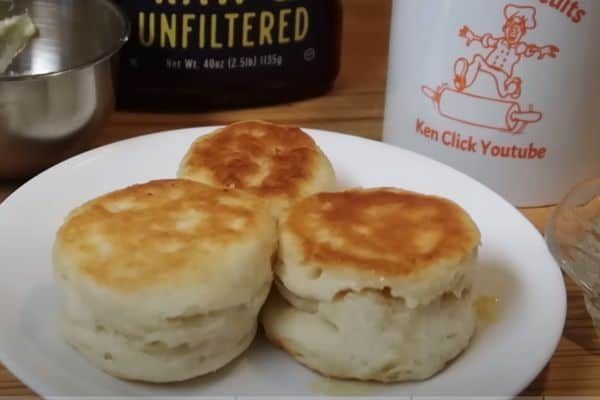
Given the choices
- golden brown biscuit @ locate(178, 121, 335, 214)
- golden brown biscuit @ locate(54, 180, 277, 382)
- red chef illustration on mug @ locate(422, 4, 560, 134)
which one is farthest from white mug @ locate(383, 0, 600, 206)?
golden brown biscuit @ locate(54, 180, 277, 382)

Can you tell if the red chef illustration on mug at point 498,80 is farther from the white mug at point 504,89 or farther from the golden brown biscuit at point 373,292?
the golden brown biscuit at point 373,292

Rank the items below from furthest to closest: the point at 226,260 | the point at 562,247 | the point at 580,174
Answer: the point at 580,174
the point at 562,247
the point at 226,260

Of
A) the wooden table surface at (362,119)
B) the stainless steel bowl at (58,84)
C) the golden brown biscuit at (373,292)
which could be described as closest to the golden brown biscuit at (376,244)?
the golden brown biscuit at (373,292)

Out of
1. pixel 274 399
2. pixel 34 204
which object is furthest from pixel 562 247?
pixel 34 204

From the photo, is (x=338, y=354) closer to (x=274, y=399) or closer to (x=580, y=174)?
(x=274, y=399)

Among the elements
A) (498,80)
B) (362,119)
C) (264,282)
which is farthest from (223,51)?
(264,282)

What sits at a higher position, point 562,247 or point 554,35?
point 554,35

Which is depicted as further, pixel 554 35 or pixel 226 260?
pixel 554 35

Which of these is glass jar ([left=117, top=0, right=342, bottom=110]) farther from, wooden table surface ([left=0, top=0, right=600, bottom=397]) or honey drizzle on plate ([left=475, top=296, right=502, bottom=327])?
honey drizzle on plate ([left=475, top=296, right=502, bottom=327])
